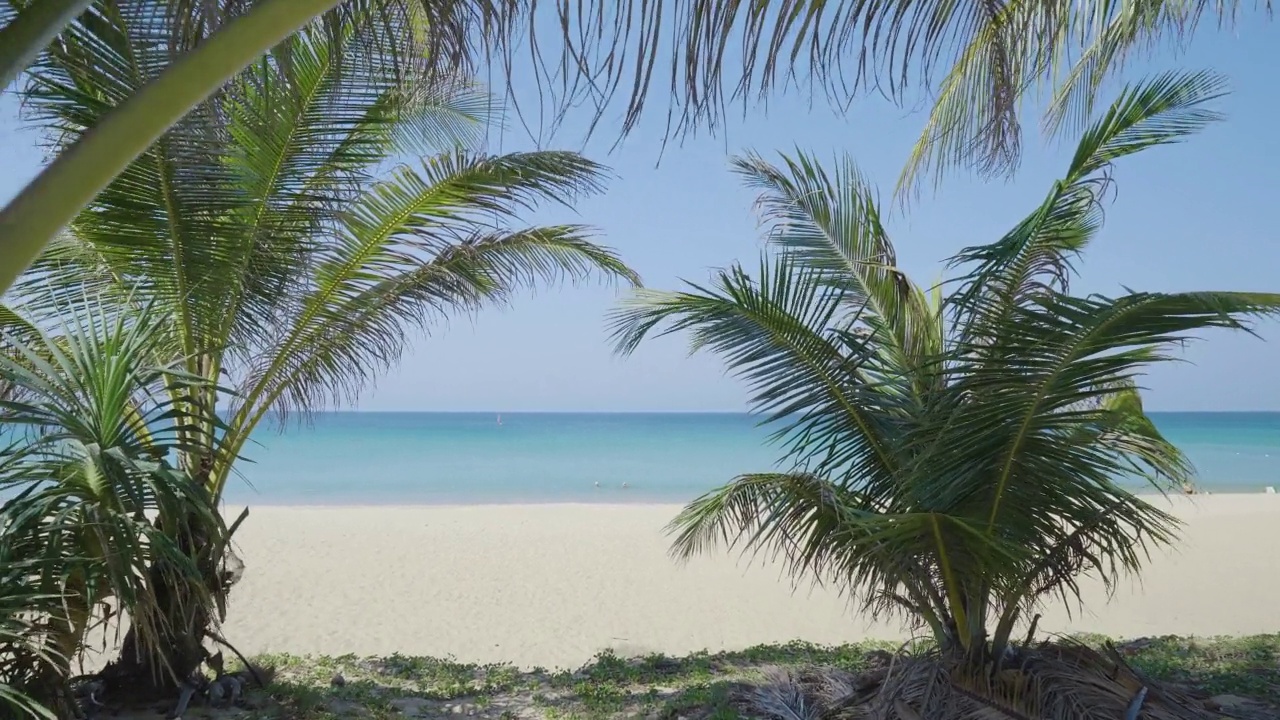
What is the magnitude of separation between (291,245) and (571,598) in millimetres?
6061

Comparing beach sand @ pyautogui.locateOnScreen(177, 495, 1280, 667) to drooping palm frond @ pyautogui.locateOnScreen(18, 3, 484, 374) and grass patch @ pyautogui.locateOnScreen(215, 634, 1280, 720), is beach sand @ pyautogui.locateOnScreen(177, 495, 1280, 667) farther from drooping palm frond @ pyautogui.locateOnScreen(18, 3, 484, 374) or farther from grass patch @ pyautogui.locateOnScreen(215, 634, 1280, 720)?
drooping palm frond @ pyautogui.locateOnScreen(18, 3, 484, 374)

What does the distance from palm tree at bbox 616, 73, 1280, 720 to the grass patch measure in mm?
987

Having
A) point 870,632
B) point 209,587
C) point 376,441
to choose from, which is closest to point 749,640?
point 870,632

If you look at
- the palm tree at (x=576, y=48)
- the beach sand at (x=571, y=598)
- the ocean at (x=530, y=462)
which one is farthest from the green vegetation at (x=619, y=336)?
the ocean at (x=530, y=462)

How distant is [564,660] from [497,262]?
3656 mm

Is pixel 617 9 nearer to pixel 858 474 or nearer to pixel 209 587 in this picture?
pixel 858 474

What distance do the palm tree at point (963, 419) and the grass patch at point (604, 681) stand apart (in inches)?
38.9

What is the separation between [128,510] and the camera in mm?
3314

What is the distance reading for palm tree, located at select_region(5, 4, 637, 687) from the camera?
402cm

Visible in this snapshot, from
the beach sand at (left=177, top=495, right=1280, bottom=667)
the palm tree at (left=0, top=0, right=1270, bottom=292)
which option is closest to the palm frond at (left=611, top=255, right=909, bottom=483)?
the palm tree at (left=0, top=0, right=1270, bottom=292)

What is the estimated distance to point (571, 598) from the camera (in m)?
9.55

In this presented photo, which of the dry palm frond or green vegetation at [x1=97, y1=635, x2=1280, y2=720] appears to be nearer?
the dry palm frond

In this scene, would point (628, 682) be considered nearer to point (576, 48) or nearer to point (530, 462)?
point (576, 48)

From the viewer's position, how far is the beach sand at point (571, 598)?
7.89m
